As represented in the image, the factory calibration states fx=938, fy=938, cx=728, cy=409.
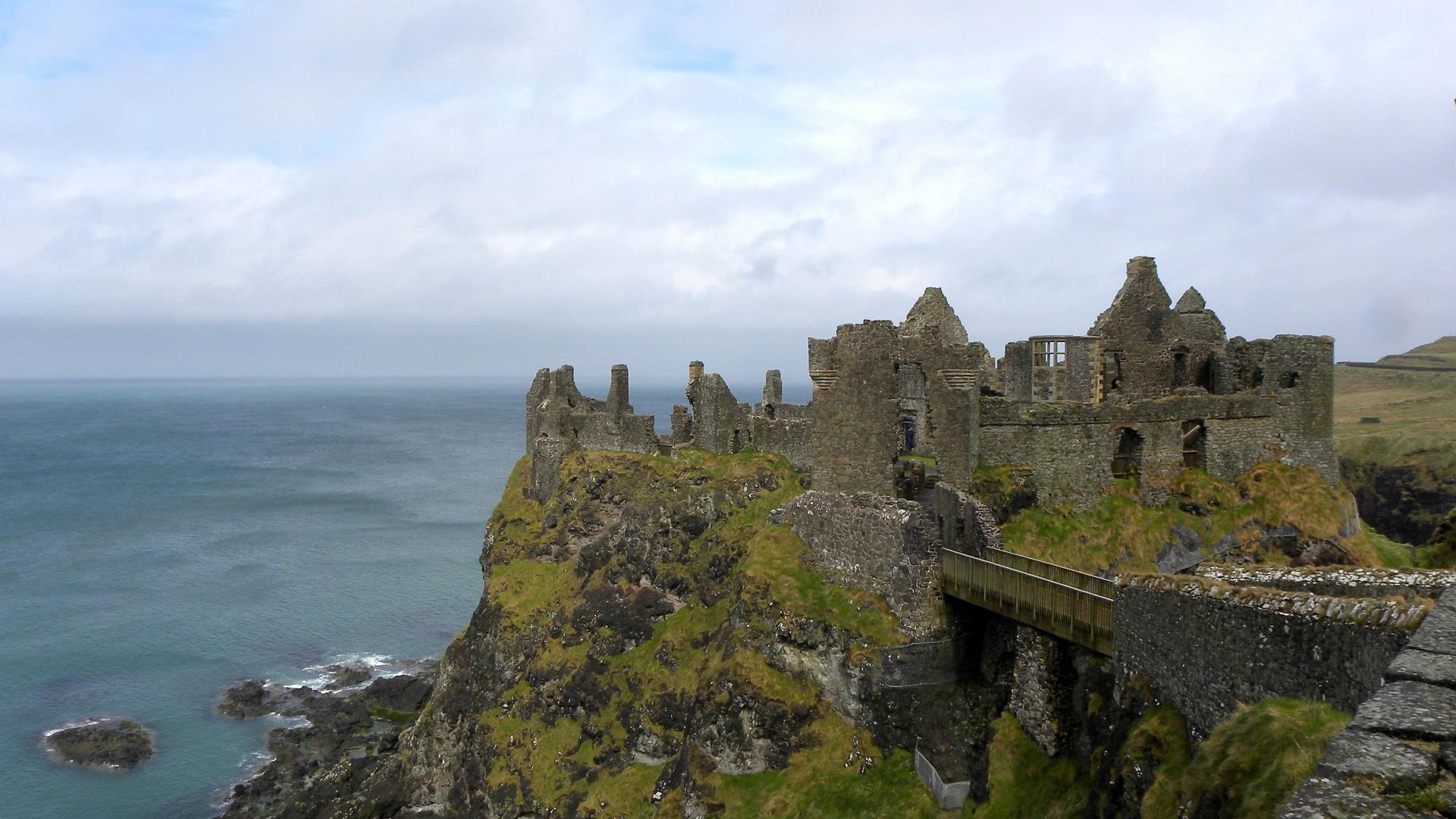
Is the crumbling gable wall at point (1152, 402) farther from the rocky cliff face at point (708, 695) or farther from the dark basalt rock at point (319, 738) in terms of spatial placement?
the dark basalt rock at point (319, 738)

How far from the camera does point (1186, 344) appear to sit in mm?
31859

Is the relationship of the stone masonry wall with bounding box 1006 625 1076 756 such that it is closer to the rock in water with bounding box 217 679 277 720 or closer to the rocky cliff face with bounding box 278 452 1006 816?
the rocky cliff face with bounding box 278 452 1006 816

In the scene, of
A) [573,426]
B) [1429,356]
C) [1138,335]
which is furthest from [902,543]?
[1429,356]

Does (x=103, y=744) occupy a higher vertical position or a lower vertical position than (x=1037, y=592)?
lower

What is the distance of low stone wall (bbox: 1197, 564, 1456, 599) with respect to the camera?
13.6 metres

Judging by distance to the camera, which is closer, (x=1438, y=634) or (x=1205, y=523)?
(x=1438, y=634)

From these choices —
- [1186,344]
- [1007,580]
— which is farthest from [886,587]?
[1186,344]

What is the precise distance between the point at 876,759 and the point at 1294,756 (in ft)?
47.2

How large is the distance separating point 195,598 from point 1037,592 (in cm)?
7077

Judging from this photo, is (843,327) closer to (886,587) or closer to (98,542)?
(886,587)

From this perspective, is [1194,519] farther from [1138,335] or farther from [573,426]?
[573,426]

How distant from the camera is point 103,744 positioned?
151 ft

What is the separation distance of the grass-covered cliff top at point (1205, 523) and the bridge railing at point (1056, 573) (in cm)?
239

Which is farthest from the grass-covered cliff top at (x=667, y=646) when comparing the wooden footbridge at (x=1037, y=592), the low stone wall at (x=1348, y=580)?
the low stone wall at (x=1348, y=580)
